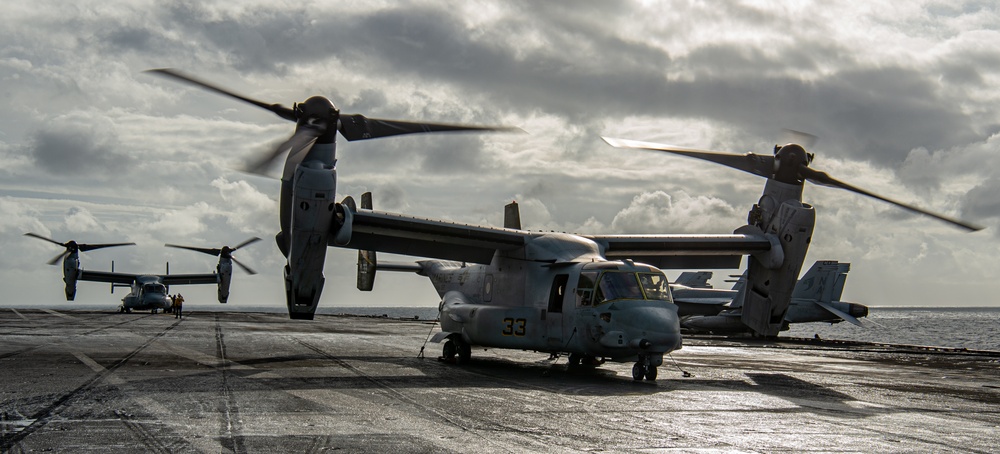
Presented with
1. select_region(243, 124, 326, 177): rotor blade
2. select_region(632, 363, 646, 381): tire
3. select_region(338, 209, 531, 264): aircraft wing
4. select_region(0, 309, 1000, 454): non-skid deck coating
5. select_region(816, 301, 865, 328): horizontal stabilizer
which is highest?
select_region(243, 124, 326, 177): rotor blade

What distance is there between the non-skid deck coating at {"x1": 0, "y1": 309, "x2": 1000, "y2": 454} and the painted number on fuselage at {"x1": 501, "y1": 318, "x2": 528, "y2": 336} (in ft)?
3.11

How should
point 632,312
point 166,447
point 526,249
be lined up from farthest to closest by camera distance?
point 526,249
point 632,312
point 166,447

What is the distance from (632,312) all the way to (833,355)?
16.2 meters

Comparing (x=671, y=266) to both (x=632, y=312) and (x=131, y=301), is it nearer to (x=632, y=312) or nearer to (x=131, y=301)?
(x=632, y=312)

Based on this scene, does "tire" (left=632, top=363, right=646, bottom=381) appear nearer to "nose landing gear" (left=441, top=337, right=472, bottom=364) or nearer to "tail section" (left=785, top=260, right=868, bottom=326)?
"nose landing gear" (left=441, top=337, right=472, bottom=364)

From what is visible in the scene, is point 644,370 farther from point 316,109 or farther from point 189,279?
point 189,279

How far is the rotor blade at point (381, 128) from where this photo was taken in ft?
68.4

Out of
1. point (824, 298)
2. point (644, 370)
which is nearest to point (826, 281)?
point (824, 298)

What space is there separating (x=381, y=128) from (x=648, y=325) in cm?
872

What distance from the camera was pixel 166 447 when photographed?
8414mm

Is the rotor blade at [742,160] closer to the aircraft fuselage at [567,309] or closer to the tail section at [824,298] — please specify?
the aircraft fuselage at [567,309]

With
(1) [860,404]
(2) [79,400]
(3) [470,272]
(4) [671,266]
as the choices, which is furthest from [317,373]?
(4) [671,266]

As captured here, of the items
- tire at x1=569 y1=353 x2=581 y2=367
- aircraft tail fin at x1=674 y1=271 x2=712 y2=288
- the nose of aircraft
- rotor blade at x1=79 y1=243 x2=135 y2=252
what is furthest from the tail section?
rotor blade at x1=79 y1=243 x2=135 y2=252

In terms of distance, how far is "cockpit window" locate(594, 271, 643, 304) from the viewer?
17781 mm
